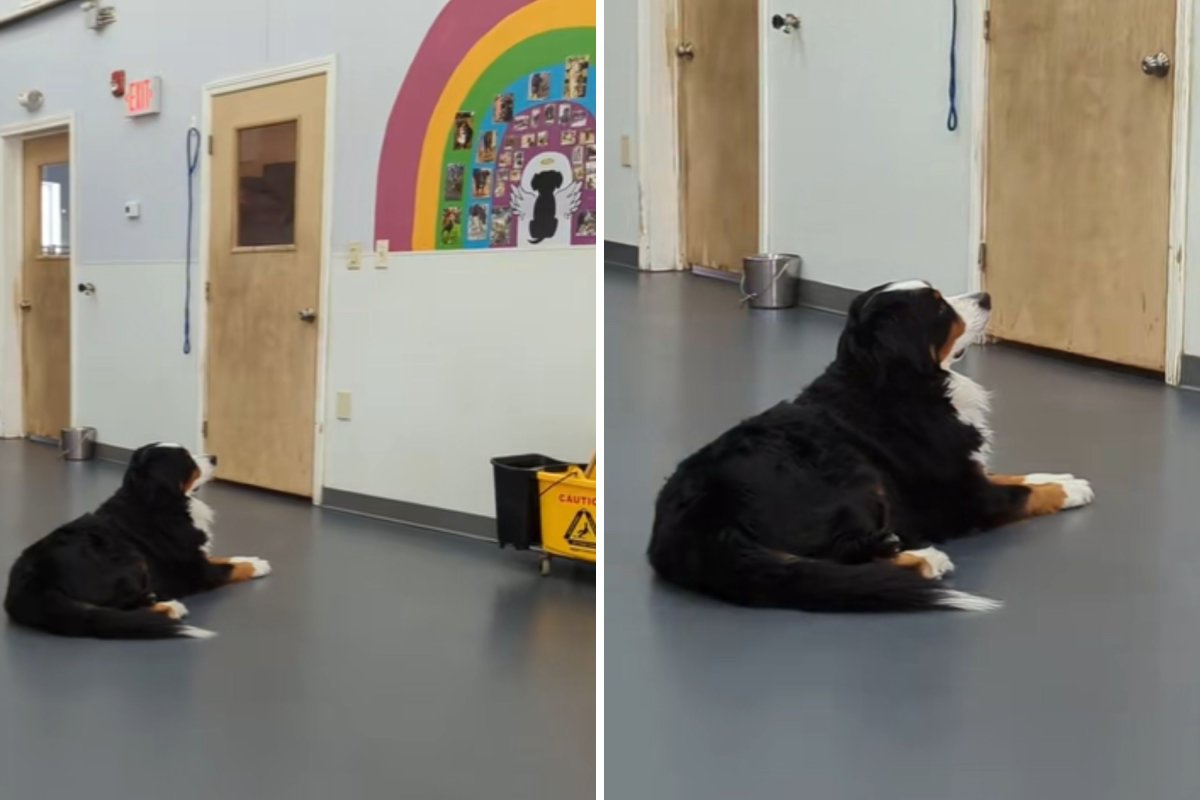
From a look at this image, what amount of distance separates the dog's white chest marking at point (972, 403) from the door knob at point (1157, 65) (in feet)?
1.63

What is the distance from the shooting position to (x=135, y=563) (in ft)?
6.59

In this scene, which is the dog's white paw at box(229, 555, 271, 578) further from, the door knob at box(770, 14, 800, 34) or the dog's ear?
the door knob at box(770, 14, 800, 34)

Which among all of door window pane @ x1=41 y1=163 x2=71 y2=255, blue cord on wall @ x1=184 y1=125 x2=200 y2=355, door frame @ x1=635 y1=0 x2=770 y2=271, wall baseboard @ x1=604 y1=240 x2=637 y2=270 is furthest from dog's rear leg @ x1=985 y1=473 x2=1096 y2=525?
door window pane @ x1=41 y1=163 x2=71 y2=255

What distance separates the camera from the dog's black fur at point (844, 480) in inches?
68.7

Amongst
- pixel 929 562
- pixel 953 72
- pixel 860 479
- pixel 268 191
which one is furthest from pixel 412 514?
pixel 953 72

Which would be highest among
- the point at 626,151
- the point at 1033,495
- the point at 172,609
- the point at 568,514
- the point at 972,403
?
the point at 626,151

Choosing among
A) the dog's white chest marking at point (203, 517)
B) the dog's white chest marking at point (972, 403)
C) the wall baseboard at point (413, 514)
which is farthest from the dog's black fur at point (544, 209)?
the dog's white chest marking at point (972, 403)

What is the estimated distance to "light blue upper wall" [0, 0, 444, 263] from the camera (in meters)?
2.04

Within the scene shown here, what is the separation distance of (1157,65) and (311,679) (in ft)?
5.18

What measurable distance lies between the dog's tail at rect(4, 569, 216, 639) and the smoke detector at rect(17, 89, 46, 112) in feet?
2.74

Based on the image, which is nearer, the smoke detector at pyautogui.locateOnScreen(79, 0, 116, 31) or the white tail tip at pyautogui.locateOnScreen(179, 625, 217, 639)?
the white tail tip at pyautogui.locateOnScreen(179, 625, 217, 639)

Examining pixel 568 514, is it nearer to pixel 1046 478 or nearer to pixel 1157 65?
pixel 1046 478

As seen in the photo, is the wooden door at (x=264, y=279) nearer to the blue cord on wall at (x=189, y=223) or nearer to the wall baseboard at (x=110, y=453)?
the blue cord on wall at (x=189, y=223)

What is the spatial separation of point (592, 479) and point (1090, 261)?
1080 mm
